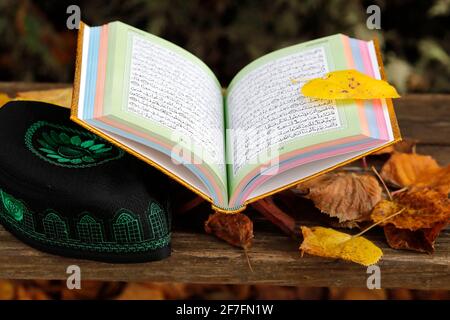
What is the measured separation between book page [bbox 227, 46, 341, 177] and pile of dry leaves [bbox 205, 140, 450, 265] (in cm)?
12

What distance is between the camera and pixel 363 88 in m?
1.23

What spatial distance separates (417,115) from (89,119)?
951 mm

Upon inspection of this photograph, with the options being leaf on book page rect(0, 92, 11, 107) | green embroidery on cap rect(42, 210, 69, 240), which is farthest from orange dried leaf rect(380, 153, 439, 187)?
leaf on book page rect(0, 92, 11, 107)

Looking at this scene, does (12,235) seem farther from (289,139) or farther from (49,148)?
(289,139)

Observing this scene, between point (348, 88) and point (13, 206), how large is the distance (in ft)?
2.10

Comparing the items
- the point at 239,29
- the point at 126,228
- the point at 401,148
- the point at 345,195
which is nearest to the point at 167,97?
the point at 126,228

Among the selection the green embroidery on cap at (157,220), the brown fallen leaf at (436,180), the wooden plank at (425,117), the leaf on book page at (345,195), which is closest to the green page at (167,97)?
the green embroidery on cap at (157,220)

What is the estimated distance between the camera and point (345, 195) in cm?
131

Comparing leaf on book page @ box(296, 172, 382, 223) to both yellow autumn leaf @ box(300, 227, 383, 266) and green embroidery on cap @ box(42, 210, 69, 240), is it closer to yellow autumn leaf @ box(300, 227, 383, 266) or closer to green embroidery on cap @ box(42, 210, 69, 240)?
yellow autumn leaf @ box(300, 227, 383, 266)

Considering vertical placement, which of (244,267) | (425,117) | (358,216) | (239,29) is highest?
(239,29)

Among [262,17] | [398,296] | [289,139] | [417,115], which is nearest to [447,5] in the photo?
[262,17]

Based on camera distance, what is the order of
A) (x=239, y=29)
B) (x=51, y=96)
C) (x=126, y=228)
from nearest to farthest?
1. (x=126, y=228)
2. (x=51, y=96)
3. (x=239, y=29)

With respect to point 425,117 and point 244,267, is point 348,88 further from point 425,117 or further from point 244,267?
point 425,117

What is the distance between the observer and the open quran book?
114 centimetres
